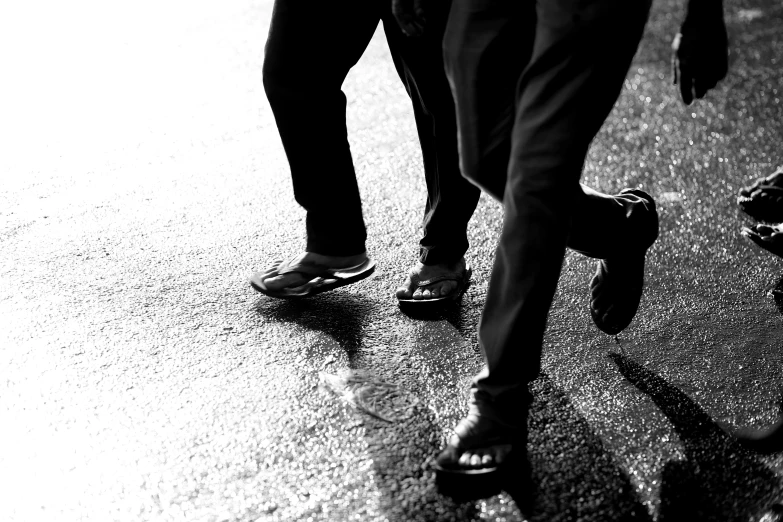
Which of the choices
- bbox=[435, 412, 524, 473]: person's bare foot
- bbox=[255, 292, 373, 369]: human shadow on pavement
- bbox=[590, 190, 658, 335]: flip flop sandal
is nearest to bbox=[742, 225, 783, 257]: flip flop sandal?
bbox=[590, 190, 658, 335]: flip flop sandal

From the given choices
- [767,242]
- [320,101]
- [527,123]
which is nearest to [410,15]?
[527,123]

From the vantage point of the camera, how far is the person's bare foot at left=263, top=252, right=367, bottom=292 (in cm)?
346

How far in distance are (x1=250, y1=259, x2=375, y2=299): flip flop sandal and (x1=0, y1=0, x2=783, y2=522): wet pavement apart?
0.16 feet

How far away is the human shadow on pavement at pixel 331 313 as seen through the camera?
3248mm

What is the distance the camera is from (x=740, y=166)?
493 cm

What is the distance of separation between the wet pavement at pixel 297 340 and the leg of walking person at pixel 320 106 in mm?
243

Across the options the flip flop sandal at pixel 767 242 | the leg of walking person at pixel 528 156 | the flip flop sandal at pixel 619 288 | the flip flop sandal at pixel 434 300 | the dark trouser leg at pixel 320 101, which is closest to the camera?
the leg of walking person at pixel 528 156

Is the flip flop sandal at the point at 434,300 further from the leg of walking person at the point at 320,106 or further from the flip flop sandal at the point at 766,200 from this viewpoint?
the flip flop sandal at the point at 766,200

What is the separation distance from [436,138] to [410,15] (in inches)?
28.2

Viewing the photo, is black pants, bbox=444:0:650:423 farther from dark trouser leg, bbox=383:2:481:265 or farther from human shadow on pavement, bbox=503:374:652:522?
dark trouser leg, bbox=383:2:481:265

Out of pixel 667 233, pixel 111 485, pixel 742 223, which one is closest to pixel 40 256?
pixel 111 485

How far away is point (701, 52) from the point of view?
8.08 ft

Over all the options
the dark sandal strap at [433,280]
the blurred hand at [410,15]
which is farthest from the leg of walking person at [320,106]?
the blurred hand at [410,15]

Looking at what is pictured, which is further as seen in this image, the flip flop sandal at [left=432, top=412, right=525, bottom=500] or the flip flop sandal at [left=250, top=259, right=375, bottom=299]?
the flip flop sandal at [left=250, top=259, right=375, bottom=299]
